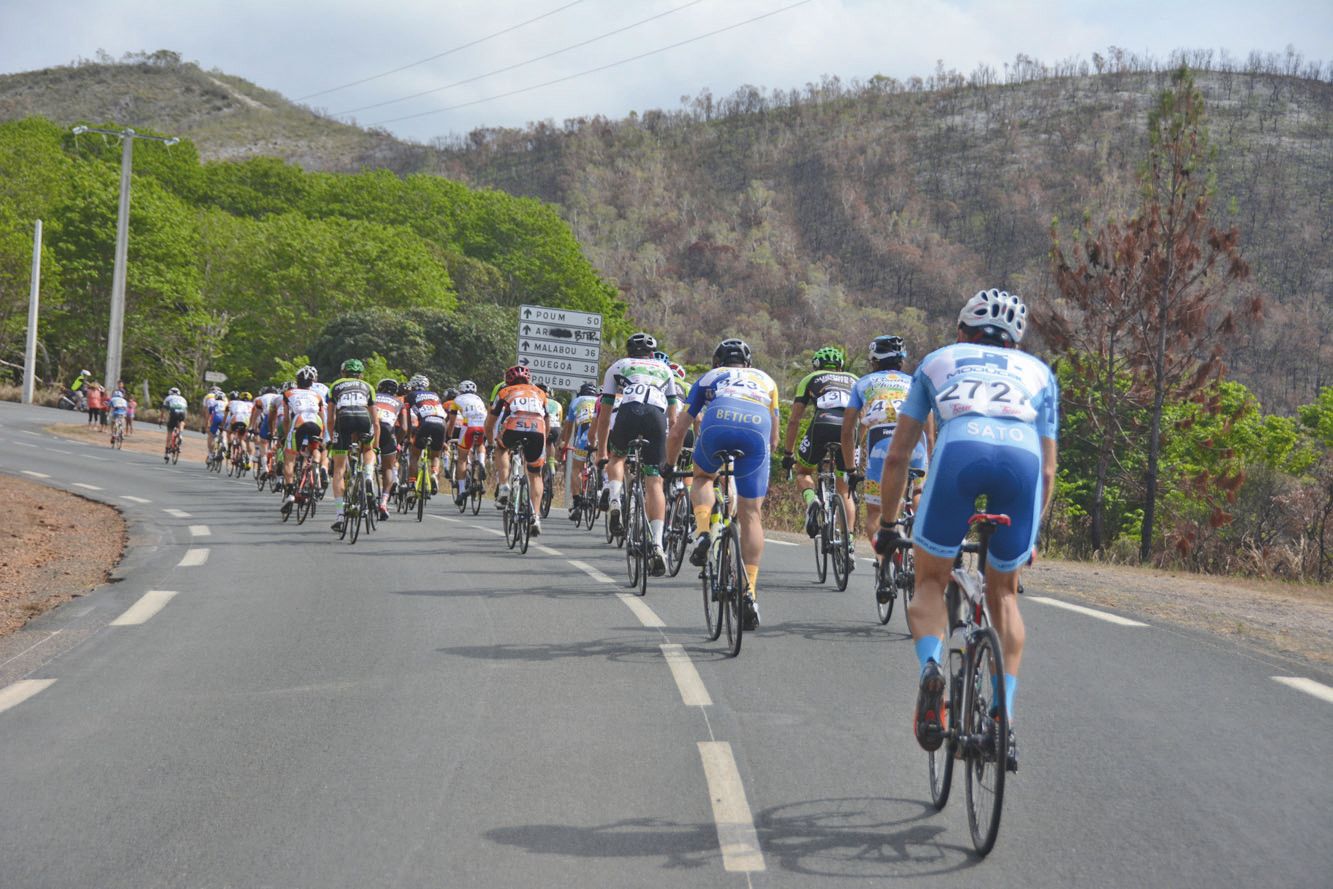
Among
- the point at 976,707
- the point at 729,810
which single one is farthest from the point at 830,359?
the point at 976,707

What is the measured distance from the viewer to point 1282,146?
173 metres

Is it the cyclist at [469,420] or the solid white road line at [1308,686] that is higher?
the cyclist at [469,420]

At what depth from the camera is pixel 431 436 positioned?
18953mm

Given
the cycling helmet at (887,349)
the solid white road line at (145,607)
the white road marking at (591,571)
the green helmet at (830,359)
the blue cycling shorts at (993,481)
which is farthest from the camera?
the white road marking at (591,571)

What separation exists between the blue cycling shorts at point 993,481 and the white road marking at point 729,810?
4.18ft

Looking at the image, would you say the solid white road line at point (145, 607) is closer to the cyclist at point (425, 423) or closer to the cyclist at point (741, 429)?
the cyclist at point (741, 429)

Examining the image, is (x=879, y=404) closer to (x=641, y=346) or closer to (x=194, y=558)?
(x=641, y=346)

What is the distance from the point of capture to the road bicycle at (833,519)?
11.2 m

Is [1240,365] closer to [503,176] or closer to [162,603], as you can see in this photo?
[503,176]

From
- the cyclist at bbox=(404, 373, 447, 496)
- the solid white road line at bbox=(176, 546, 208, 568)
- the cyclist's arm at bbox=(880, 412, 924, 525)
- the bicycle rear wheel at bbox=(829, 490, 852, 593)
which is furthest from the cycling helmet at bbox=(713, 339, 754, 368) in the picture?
the cyclist at bbox=(404, 373, 447, 496)

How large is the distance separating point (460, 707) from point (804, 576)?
251 inches

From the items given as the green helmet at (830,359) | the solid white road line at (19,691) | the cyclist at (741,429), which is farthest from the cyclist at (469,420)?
the solid white road line at (19,691)

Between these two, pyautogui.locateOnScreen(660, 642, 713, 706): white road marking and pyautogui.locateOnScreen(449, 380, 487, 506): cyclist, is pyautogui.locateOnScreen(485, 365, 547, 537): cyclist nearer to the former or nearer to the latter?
pyautogui.locateOnScreen(449, 380, 487, 506): cyclist

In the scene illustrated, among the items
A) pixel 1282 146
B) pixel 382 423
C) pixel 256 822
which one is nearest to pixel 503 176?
pixel 1282 146
